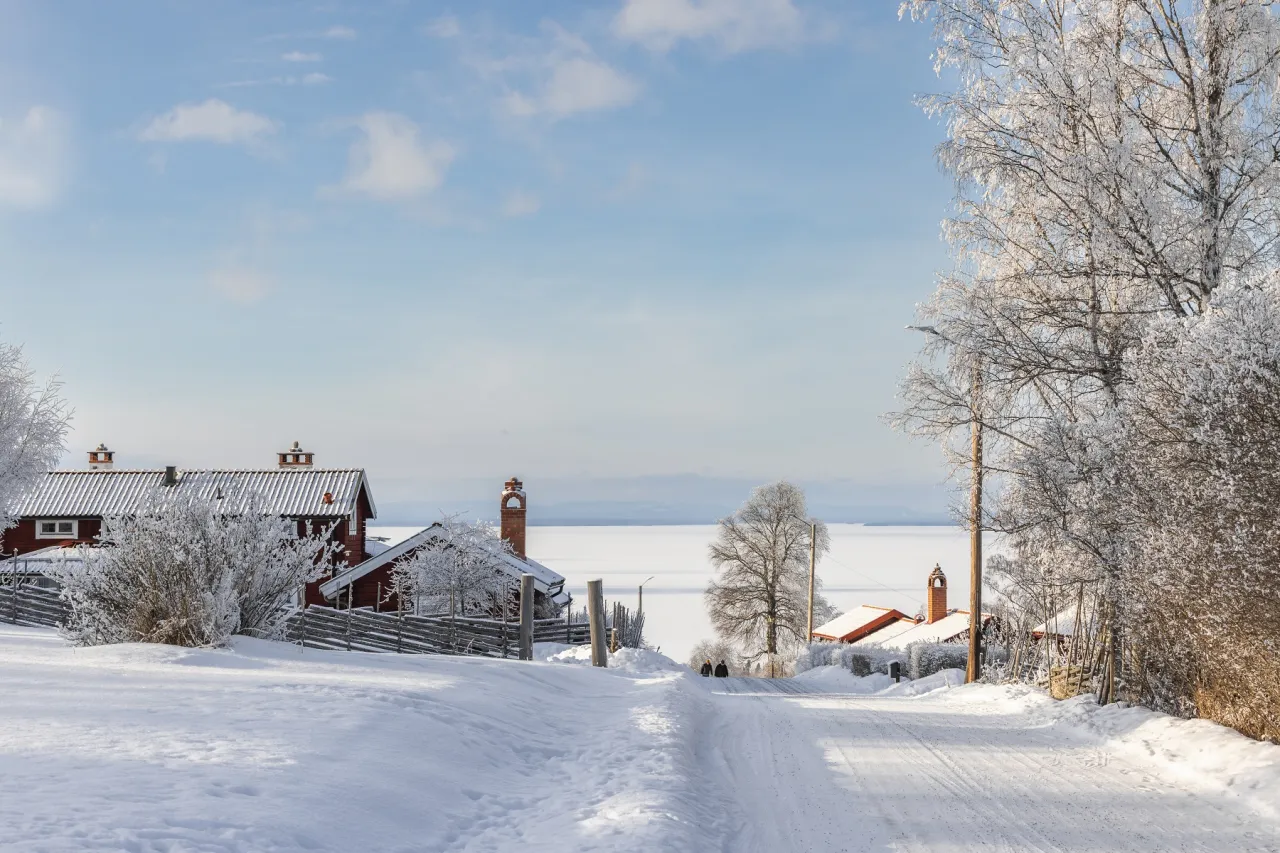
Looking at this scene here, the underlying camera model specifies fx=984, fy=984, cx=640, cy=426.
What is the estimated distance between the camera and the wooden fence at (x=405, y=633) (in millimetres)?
20953

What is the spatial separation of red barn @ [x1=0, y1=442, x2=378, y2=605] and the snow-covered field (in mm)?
27900

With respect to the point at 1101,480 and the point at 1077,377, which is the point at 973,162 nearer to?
the point at 1077,377

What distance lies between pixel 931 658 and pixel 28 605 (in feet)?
83.3

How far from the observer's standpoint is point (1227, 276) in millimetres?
12477

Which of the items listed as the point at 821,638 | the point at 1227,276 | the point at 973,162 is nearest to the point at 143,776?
the point at 973,162

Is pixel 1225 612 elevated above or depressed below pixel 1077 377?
below

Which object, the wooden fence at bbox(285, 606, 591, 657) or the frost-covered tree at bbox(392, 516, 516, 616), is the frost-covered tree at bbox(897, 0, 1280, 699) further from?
the frost-covered tree at bbox(392, 516, 516, 616)

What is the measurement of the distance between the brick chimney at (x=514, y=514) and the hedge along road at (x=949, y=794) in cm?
2449

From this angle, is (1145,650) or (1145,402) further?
(1145,650)

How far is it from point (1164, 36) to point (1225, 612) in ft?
26.2

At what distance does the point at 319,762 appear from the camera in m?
6.97

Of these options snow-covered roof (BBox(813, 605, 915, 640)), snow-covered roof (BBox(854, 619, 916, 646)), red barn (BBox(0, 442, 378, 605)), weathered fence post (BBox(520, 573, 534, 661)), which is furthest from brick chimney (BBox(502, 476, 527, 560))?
snow-covered roof (BBox(813, 605, 915, 640))

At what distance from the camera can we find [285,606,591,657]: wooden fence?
2095 centimetres

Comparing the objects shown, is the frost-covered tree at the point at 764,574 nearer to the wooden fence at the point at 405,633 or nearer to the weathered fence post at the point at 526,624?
the wooden fence at the point at 405,633
